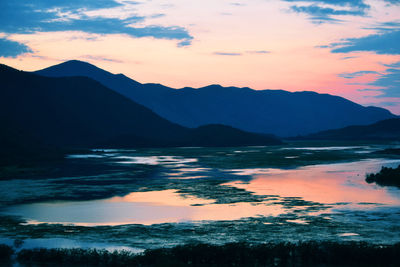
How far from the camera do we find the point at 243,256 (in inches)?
672

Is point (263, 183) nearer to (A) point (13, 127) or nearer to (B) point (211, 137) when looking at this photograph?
(A) point (13, 127)

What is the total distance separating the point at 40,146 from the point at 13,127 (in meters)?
9.07

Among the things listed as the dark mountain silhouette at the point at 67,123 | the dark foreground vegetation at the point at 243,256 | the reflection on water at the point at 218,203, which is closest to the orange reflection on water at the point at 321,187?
the reflection on water at the point at 218,203

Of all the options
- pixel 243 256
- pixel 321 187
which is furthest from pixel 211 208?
pixel 321 187

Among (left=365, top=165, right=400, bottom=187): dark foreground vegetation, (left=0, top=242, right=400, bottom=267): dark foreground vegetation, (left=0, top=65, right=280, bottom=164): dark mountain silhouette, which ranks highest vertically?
(left=0, top=65, right=280, bottom=164): dark mountain silhouette

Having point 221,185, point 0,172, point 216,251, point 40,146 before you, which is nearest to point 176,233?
point 216,251

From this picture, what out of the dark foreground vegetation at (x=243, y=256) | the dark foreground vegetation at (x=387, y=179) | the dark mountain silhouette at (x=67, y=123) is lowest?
the dark foreground vegetation at (x=243, y=256)

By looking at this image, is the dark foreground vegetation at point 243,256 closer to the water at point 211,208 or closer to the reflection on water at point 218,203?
the water at point 211,208

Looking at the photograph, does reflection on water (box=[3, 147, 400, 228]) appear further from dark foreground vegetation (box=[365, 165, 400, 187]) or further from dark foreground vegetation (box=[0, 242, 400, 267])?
dark foreground vegetation (box=[0, 242, 400, 267])

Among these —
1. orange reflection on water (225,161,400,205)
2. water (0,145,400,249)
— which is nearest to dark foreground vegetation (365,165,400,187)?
orange reflection on water (225,161,400,205)

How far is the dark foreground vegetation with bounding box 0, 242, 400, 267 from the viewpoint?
16922 mm

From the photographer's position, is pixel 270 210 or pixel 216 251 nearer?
pixel 216 251

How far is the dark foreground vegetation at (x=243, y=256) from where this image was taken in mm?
16922

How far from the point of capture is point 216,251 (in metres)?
17.3
